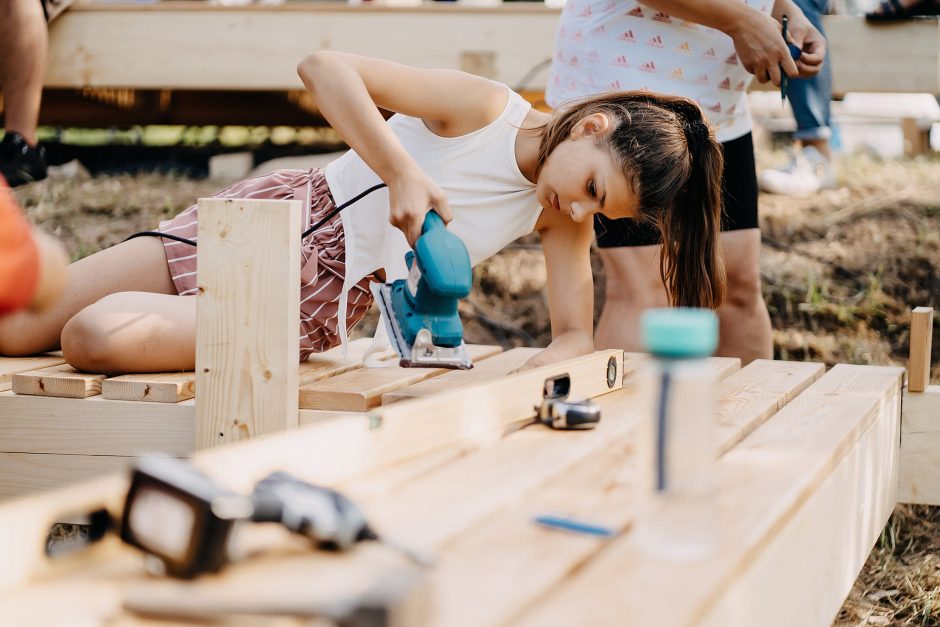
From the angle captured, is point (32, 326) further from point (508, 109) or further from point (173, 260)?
point (508, 109)

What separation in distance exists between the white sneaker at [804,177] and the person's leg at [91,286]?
293 centimetres

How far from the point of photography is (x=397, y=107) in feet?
8.11

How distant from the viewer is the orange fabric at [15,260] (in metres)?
1.16

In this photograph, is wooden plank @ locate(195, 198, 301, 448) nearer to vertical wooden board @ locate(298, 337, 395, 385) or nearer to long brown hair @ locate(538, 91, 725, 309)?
vertical wooden board @ locate(298, 337, 395, 385)

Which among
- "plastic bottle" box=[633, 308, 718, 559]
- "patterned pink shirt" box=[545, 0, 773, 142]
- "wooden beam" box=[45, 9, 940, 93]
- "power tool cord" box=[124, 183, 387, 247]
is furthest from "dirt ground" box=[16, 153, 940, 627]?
"plastic bottle" box=[633, 308, 718, 559]

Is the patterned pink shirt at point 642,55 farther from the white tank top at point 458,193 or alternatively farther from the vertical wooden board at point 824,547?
the vertical wooden board at point 824,547

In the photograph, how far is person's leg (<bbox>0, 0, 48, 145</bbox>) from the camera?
151 inches

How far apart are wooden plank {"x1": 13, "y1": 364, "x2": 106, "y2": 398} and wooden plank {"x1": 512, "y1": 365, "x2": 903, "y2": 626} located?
4.23 ft

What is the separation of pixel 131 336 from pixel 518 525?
1192 millimetres

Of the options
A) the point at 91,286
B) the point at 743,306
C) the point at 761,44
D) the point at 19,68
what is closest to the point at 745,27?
the point at 761,44

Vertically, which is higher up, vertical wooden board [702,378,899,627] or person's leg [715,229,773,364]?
person's leg [715,229,773,364]

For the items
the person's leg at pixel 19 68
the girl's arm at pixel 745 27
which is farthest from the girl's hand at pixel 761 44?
the person's leg at pixel 19 68

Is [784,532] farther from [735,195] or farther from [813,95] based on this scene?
[813,95]

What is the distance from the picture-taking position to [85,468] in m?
2.16
